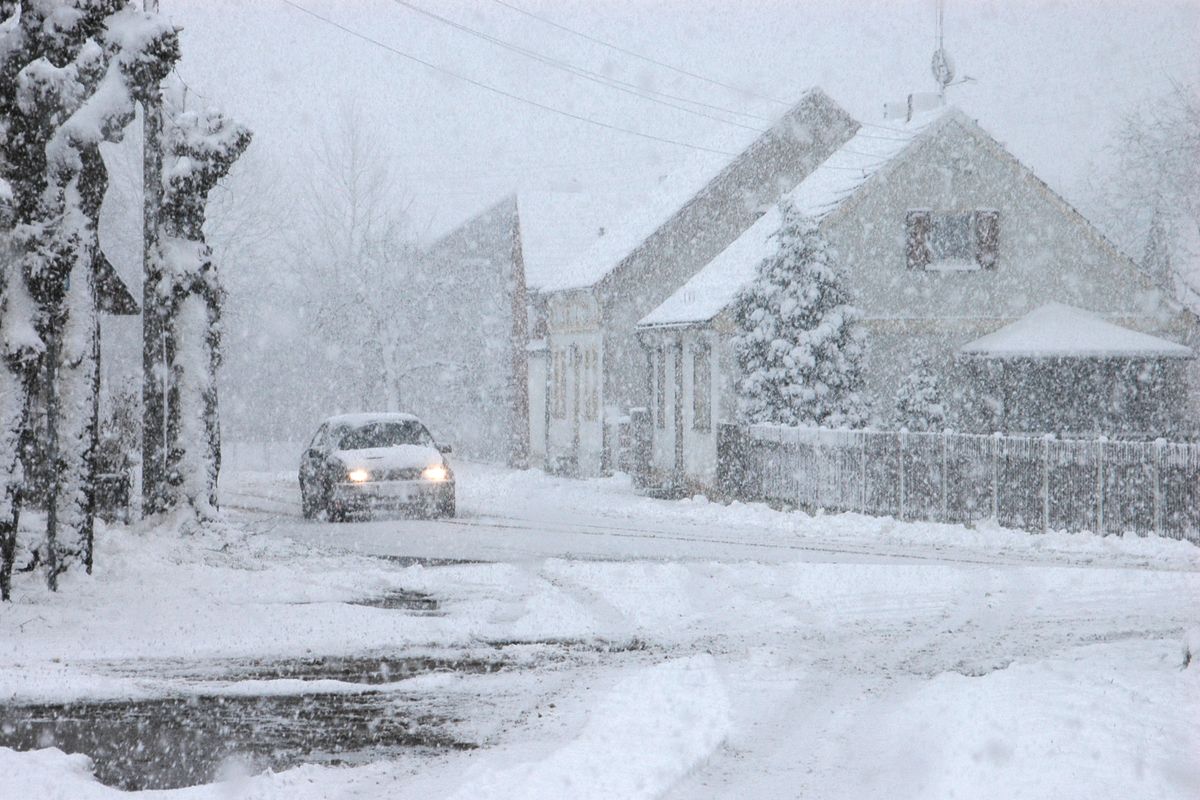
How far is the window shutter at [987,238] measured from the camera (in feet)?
102

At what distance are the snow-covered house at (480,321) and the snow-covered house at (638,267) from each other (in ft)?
20.0

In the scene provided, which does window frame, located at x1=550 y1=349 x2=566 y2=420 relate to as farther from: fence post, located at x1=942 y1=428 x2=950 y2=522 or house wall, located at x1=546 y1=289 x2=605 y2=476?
fence post, located at x1=942 y1=428 x2=950 y2=522

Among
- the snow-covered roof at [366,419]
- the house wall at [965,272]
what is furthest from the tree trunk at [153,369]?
the house wall at [965,272]

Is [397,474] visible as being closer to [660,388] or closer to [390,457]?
[390,457]

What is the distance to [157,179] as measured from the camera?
18016 mm

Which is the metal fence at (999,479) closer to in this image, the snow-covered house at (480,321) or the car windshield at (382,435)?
the car windshield at (382,435)

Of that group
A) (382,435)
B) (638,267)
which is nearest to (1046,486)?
(382,435)

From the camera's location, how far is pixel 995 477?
20.6 metres

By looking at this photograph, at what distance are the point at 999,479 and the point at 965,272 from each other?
11.7 m

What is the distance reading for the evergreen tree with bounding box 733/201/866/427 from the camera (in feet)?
86.5

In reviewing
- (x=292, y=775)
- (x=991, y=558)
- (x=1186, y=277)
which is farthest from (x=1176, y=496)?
(x=1186, y=277)

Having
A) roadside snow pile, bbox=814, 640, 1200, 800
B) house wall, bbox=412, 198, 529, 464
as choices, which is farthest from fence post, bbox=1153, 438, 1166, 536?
house wall, bbox=412, 198, 529, 464

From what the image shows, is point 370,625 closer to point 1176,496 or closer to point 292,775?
point 292,775

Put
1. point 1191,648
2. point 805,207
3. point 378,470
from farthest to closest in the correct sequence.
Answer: point 805,207, point 378,470, point 1191,648
